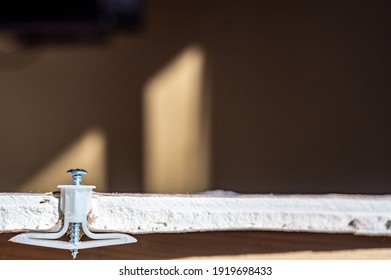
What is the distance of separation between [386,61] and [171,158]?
452 mm

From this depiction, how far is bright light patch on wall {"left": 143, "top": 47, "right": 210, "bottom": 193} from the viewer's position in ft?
3.36

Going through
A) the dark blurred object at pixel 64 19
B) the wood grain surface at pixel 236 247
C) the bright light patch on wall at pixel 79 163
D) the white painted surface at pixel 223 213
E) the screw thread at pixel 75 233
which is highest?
the dark blurred object at pixel 64 19

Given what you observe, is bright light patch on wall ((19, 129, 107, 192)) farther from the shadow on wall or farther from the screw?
the screw

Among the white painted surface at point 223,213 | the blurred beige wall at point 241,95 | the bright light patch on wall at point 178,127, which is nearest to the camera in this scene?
the white painted surface at point 223,213

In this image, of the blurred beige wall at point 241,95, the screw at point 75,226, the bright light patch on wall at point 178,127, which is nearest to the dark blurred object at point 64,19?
the blurred beige wall at point 241,95

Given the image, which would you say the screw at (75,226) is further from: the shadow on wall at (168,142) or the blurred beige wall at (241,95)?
the shadow on wall at (168,142)

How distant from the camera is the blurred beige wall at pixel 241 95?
34.8 inches

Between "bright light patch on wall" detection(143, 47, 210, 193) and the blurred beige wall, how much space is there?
0.05ft

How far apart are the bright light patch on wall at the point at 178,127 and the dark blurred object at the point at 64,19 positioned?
14cm

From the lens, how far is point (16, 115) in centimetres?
105

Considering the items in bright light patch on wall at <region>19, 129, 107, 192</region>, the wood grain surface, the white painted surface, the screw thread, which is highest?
bright light patch on wall at <region>19, 129, 107, 192</region>

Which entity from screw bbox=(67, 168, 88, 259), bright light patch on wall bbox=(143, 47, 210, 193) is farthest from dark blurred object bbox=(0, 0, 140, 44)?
screw bbox=(67, 168, 88, 259)

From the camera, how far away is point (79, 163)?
106cm

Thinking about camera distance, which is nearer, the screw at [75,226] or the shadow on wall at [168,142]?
the screw at [75,226]
